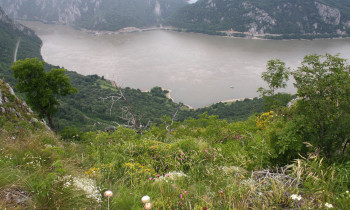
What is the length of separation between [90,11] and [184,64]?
359ft

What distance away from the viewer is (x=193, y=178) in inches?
120

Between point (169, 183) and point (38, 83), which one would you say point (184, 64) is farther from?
point (169, 183)

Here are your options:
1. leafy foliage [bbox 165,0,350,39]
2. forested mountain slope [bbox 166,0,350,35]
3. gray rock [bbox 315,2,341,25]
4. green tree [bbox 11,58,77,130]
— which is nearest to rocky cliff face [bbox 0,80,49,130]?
green tree [bbox 11,58,77,130]

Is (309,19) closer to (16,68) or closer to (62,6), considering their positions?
(16,68)

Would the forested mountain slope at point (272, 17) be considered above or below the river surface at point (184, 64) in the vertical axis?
above

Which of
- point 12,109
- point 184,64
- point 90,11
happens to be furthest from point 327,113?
point 90,11

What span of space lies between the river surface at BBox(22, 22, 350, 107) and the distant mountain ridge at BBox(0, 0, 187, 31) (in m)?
51.0

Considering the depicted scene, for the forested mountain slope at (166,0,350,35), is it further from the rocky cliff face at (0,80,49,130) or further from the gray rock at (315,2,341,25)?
the rocky cliff face at (0,80,49,130)

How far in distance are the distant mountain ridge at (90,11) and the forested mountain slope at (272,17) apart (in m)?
26.5

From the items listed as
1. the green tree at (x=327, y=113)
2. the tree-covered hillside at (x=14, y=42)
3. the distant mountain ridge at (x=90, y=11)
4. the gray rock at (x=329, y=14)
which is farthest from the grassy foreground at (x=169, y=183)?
the distant mountain ridge at (x=90, y=11)

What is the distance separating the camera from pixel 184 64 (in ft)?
177

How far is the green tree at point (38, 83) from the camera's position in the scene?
9828 millimetres

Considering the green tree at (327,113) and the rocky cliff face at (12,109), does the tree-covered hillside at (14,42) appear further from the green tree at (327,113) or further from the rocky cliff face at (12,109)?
the green tree at (327,113)

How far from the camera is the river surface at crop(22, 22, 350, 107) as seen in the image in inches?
1619
